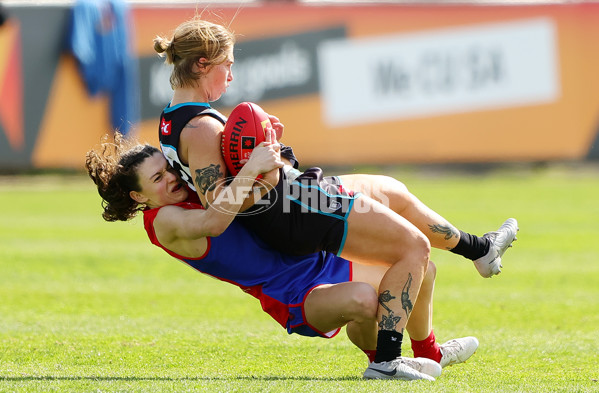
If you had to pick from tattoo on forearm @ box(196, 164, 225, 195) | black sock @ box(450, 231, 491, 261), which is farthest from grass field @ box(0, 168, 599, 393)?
tattoo on forearm @ box(196, 164, 225, 195)

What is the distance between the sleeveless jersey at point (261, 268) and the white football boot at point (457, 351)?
0.82 meters

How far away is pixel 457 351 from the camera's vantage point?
5.46 m

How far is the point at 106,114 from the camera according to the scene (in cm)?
1973

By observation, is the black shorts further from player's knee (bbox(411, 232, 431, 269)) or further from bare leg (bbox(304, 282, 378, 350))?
player's knee (bbox(411, 232, 431, 269))

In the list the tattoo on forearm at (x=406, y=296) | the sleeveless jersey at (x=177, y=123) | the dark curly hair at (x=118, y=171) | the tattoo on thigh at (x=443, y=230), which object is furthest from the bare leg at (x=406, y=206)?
the dark curly hair at (x=118, y=171)

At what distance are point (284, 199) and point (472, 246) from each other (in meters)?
1.28

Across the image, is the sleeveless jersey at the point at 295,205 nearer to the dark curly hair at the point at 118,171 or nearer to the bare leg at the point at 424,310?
the dark curly hair at the point at 118,171

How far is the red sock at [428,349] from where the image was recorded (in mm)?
5406

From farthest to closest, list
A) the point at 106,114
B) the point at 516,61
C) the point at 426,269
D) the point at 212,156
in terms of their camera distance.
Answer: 1. the point at 516,61
2. the point at 106,114
3. the point at 426,269
4. the point at 212,156

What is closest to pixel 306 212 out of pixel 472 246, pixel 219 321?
pixel 472 246

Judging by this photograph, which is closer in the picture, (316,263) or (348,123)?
(316,263)

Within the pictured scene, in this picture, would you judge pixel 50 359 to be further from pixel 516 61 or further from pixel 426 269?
pixel 516 61

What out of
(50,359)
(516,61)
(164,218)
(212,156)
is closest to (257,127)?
(212,156)

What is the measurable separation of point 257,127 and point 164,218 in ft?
2.48
